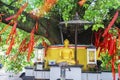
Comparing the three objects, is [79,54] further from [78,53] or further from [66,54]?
[66,54]

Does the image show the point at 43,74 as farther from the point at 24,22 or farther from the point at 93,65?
the point at 24,22

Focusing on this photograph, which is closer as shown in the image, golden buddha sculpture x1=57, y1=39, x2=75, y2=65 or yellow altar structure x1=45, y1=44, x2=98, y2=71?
golden buddha sculpture x1=57, y1=39, x2=75, y2=65

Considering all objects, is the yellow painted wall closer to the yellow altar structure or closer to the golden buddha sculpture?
the yellow altar structure

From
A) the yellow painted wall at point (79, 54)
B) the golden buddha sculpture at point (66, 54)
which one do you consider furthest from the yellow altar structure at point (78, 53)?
the golden buddha sculpture at point (66, 54)

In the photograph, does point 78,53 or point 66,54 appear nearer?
point 66,54

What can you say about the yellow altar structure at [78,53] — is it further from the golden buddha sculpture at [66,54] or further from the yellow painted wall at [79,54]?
the golden buddha sculpture at [66,54]

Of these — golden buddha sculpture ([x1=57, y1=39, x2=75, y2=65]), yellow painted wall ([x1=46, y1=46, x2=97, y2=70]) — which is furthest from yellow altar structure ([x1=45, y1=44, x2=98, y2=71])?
golden buddha sculpture ([x1=57, y1=39, x2=75, y2=65])

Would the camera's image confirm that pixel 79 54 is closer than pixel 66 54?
No

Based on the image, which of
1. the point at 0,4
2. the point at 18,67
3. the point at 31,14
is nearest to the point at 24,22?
the point at 31,14

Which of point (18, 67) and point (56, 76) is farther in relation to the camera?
point (18, 67)

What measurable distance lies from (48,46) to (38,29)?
1.26 meters

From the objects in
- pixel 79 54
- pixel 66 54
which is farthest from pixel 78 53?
pixel 66 54

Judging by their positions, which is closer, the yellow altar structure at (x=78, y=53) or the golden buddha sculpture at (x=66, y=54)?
the golden buddha sculpture at (x=66, y=54)

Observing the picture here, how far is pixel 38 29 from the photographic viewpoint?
8.21 metres
